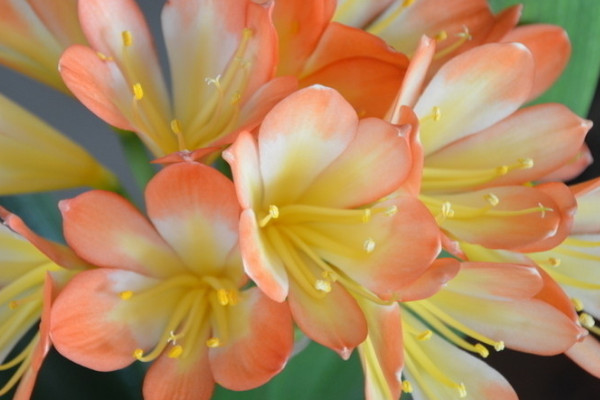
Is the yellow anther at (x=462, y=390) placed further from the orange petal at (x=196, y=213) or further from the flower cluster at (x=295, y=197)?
the orange petal at (x=196, y=213)

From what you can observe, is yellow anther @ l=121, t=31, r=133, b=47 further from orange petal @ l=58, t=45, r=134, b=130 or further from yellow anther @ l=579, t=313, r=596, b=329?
yellow anther @ l=579, t=313, r=596, b=329

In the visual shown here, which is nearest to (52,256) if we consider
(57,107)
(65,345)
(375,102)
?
(65,345)

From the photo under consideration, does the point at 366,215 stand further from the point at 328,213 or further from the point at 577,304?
the point at 577,304

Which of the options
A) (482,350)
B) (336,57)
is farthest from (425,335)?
(336,57)

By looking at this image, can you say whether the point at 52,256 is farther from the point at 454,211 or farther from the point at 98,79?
the point at 454,211

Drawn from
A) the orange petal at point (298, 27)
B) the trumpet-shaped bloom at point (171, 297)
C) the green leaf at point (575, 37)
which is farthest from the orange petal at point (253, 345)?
the green leaf at point (575, 37)

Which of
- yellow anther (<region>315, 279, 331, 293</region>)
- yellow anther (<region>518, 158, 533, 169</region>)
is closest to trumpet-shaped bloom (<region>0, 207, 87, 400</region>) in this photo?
yellow anther (<region>315, 279, 331, 293</region>)
